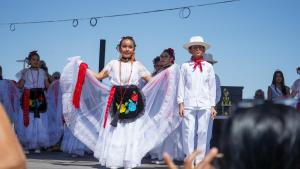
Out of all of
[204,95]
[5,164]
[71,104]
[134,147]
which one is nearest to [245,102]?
[5,164]

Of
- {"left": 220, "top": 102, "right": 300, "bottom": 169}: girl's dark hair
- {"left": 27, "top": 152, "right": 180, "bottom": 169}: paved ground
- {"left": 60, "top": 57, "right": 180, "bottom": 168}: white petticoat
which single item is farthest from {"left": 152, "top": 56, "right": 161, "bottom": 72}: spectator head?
{"left": 220, "top": 102, "right": 300, "bottom": 169}: girl's dark hair

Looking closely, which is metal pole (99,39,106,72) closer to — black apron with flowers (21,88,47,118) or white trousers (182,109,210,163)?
black apron with flowers (21,88,47,118)

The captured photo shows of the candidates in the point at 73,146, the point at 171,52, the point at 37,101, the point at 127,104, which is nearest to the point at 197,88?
the point at 127,104

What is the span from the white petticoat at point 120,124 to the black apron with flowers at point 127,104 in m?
0.08

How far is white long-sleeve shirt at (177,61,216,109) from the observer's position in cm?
647

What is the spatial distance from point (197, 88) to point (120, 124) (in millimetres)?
1151

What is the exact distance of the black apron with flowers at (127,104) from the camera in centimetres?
608

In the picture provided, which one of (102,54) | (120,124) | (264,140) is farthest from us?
(102,54)

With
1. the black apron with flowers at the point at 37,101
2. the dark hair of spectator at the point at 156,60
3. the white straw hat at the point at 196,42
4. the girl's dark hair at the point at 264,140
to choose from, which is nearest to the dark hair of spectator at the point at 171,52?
the dark hair of spectator at the point at 156,60

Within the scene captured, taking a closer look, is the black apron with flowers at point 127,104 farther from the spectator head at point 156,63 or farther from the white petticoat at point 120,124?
the spectator head at point 156,63

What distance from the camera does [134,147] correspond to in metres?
6.03

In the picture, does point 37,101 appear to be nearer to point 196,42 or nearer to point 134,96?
point 134,96

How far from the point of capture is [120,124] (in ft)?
19.9

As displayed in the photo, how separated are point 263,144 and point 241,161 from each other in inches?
2.6
